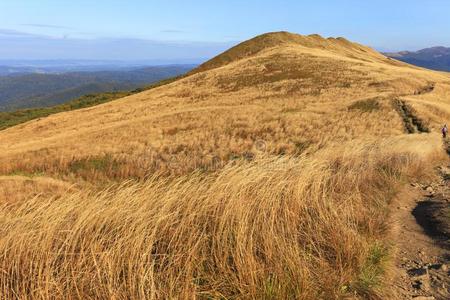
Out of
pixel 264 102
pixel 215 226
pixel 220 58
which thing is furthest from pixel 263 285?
pixel 220 58

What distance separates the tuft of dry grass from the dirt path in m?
0.35

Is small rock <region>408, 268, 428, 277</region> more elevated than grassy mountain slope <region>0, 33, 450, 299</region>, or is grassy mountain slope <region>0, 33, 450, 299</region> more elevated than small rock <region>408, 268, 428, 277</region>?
grassy mountain slope <region>0, 33, 450, 299</region>

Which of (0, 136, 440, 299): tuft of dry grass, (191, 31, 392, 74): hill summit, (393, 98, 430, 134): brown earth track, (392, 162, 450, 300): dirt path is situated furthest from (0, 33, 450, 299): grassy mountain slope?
(191, 31, 392, 74): hill summit

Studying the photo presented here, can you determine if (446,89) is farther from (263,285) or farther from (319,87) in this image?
(263,285)

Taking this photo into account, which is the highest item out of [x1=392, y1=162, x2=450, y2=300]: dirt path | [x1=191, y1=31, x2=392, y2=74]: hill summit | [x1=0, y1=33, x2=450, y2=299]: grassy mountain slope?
[x1=0, y1=33, x2=450, y2=299]: grassy mountain slope

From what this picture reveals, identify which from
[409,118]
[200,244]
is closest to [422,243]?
[200,244]

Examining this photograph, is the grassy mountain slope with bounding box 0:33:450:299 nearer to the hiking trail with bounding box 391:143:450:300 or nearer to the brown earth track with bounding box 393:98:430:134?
the hiking trail with bounding box 391:143:450:300

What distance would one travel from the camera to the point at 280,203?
5.25 metres

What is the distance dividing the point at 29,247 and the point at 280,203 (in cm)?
283

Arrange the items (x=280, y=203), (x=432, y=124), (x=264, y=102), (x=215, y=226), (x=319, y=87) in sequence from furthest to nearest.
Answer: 1. (x=319, y=87)
2. (x=264, y=102)
3. (x=432, y=124)
4. (x=280, y=203)
5. (x=215, y=226)

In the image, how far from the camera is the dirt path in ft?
14.8

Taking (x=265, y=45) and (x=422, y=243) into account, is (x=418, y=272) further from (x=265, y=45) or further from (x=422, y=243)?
(x=265, y=45)

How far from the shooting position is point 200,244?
4312 millimetres

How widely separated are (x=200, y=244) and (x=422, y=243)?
3.27 meters
